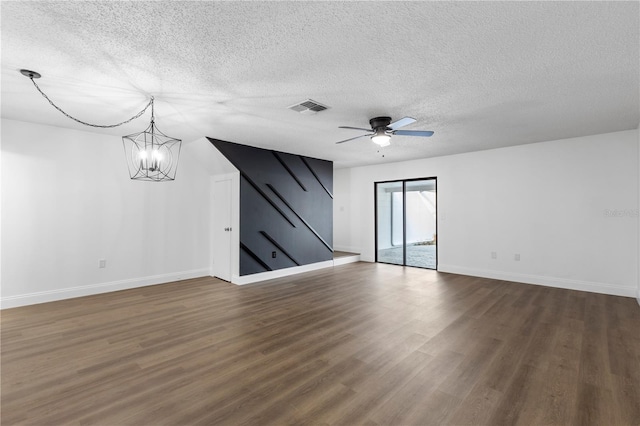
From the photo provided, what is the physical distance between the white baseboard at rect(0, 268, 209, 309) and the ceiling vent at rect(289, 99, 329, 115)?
4.04 metres

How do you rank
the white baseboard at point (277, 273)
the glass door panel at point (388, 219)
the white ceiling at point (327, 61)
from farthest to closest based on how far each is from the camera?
1. the glass door panel at point (388, 219)
2. the white baseboard at point (277, 273)
3. the white ceiling at point (327, 61)

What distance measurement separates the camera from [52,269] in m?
4.33

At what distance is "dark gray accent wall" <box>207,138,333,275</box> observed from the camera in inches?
213

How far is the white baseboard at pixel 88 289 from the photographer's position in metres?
4.06

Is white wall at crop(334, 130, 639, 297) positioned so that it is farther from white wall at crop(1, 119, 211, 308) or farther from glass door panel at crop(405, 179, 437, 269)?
white wall at crop(1, 119, 211, 308)

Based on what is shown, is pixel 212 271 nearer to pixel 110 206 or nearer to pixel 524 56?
pixel 110 206

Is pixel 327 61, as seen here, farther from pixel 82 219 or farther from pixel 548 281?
pixel 548 281

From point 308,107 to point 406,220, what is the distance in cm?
465

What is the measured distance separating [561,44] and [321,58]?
1.86m

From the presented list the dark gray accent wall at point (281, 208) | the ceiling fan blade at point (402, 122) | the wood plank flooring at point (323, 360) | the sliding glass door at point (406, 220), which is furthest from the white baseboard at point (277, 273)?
the ceiling fan blade at point (402, 122)

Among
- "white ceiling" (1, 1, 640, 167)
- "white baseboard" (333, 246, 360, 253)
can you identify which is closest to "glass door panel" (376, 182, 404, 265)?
"white baseboard" (333, 246, 360, 253)

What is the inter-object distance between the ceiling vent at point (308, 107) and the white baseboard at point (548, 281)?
4.76 m

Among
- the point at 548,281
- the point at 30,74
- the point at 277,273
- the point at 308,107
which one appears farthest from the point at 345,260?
the point at 30,74

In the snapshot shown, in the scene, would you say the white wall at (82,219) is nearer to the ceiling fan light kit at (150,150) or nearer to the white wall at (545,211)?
the ceiling fan light kit at (150,150)
